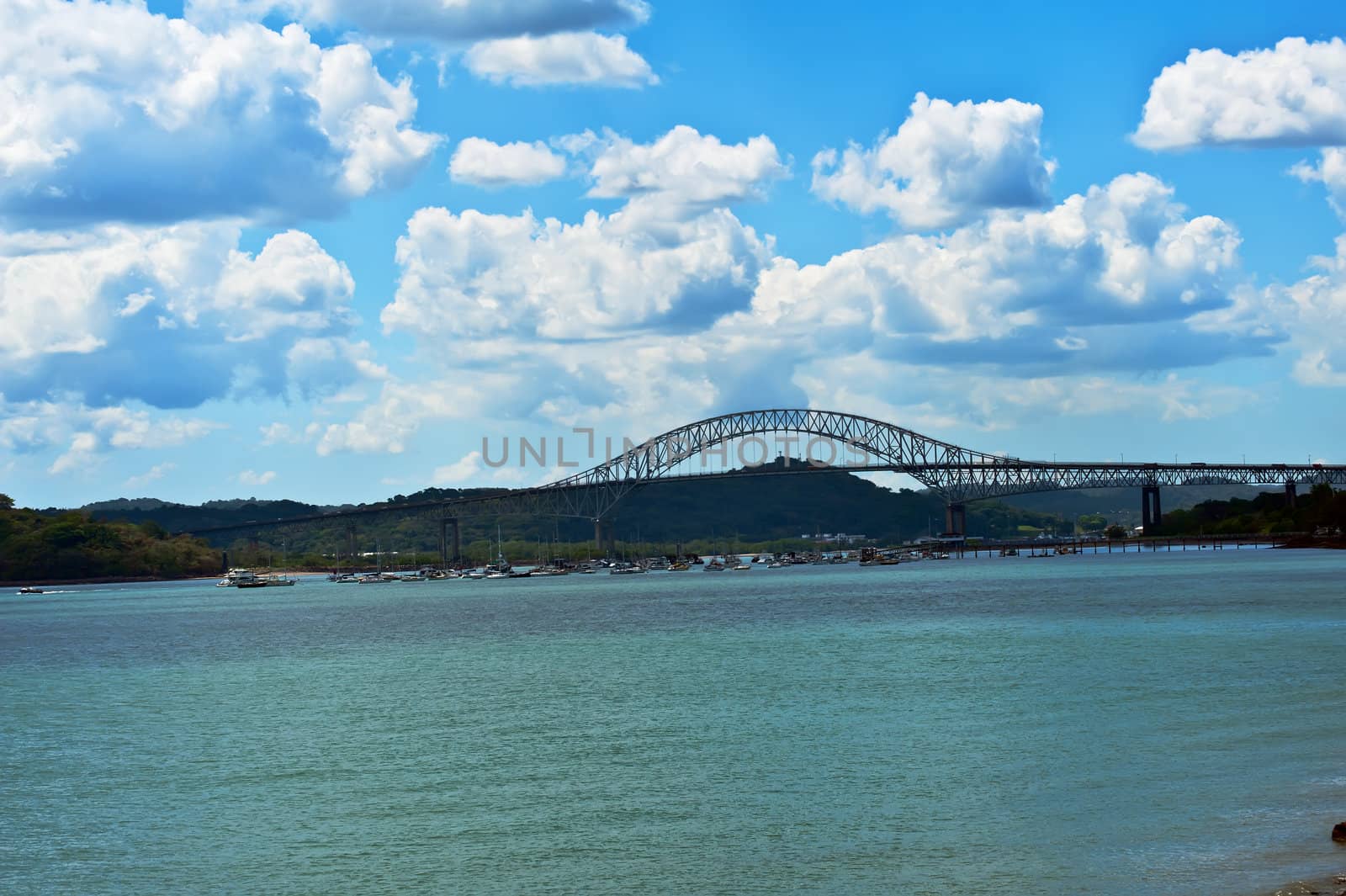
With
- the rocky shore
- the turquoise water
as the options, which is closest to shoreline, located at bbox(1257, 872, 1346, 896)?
the rocky shore

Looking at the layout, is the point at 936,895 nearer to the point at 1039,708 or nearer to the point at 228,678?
the point at 1039,708

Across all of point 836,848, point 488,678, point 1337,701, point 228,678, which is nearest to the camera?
point 836,848

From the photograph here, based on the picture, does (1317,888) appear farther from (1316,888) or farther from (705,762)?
(705,762)

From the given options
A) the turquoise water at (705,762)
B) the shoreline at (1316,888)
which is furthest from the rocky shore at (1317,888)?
the turquoise water at (705,762)

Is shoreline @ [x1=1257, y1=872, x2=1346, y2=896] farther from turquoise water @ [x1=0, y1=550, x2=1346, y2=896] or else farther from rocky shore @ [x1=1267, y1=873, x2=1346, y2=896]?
turquoise water @ [x1=0, y1=550, x2=1346, y2=896]

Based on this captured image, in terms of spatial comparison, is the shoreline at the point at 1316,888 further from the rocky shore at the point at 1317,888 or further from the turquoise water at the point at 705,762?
the turquoise water at the point at 705,762

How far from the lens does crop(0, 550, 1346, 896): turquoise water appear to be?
22.9m

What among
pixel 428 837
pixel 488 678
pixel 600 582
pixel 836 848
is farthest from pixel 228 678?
pixel 600 582

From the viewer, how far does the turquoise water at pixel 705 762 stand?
2289cm

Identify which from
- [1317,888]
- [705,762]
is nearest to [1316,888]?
[1317,888]

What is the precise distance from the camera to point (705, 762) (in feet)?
104

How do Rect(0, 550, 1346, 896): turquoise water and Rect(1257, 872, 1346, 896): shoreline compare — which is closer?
Rect(1257, 872, 1346, 896): shoreline

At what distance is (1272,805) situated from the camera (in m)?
24.8

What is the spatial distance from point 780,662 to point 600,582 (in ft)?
380
